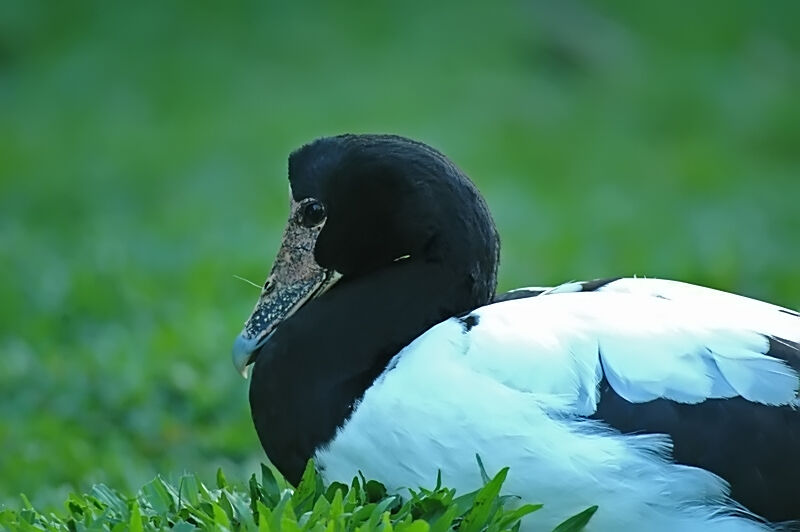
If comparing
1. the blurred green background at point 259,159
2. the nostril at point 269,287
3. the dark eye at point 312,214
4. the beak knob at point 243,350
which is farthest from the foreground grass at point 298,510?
the blurred green background at point 259,159

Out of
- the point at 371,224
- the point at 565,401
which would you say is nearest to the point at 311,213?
the point at 371,224

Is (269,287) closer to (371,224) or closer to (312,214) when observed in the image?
(312,214)

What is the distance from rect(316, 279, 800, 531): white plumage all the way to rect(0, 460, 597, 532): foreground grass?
0.06 meters

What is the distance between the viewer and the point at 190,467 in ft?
Result: 14.3

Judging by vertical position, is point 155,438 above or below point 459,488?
above

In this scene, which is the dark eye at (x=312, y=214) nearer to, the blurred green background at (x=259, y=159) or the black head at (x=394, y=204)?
the black head at (x=394, y=204)

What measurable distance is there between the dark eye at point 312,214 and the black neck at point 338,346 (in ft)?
0.59

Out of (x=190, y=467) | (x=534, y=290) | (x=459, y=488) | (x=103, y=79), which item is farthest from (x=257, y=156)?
(x=459, y=488)

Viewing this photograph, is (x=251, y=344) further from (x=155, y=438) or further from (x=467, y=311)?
(x=155, y=438)

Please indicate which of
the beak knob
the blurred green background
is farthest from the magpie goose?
the blurred green background

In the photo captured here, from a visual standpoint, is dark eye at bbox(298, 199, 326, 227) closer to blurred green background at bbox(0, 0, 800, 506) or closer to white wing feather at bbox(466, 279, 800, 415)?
white wing feather at bbox(466, 279, 800, 415)

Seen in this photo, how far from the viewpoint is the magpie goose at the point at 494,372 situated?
2.78 m

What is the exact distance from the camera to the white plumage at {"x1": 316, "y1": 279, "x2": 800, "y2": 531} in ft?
9.08

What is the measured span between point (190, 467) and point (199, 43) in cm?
850
